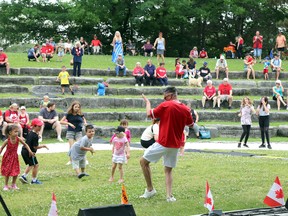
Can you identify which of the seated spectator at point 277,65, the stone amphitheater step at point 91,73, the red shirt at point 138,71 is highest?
the seated spectator at point 277,65

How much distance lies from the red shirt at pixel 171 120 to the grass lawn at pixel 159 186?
1.05 m

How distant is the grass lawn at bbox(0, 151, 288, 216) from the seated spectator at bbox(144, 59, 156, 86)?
44.7ft

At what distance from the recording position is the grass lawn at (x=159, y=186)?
10.9 metres

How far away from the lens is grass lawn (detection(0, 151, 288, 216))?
1091cm

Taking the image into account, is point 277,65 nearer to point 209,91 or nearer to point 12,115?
point 209,91

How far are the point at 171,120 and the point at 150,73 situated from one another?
19709mm

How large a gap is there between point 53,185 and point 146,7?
3862 cm

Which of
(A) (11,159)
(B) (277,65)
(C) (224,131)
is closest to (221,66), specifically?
(B) (277,65)

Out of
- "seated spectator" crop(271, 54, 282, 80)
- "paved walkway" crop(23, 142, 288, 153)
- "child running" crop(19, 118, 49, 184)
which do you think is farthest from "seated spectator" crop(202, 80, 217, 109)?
"child running" crop(19, 118, 49, 184)

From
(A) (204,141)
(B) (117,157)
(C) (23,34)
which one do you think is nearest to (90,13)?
(C) (23,34)

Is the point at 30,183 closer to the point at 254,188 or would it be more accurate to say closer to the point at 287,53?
the point at 254,188

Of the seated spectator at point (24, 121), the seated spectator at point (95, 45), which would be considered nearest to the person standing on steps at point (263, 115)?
the seated spectator at point (24, 121)

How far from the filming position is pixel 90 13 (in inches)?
1983

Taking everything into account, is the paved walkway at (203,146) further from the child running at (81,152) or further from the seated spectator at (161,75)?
the seated spectator at (161,75)
